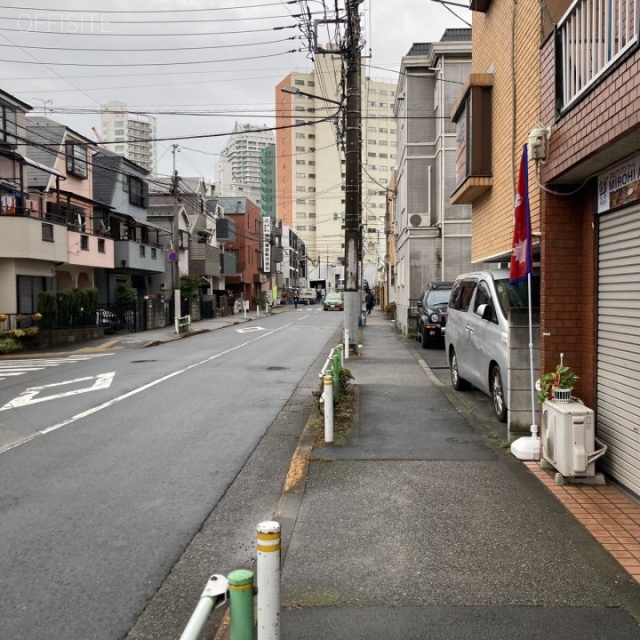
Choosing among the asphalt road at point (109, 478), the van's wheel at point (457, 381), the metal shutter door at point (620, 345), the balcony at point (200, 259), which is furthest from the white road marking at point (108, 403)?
the balcony at point (200, 259)

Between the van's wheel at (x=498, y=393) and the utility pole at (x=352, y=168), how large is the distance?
25.0ft

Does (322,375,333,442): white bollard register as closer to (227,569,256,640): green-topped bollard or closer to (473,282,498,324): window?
(473,282,498,324): window

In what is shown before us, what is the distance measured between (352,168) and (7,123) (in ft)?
48.9

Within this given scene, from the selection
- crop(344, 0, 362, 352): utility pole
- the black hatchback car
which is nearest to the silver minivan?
crop(344, 0, 362, 352): utility pole

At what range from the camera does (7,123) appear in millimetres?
22609

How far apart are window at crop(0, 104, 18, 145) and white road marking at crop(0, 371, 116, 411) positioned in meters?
12.7

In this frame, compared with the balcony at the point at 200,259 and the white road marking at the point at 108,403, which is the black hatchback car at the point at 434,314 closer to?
the white road marking at the point at 108,403

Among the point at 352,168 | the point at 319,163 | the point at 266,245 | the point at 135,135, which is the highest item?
the point at 319,163

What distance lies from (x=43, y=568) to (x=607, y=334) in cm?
506

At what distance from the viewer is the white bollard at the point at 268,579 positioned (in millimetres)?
2549

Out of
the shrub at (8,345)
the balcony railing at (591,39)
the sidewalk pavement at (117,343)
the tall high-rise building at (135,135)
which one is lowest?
the sidewalk pavement at (117,343)

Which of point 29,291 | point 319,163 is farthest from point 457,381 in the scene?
point 319,163

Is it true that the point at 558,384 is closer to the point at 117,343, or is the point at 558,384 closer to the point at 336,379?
the point at 336,379

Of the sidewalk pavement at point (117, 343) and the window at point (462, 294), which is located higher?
the window at point (462, 294)
